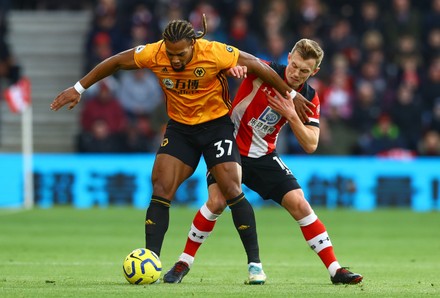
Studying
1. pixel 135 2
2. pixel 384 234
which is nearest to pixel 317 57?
pixel 384 234

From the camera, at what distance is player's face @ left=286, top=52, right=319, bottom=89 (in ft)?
30.2

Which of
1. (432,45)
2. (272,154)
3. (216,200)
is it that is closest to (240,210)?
(216,200)

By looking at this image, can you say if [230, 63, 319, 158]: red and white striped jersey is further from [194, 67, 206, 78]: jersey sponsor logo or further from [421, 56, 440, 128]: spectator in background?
[421, 56, 440, 128]: spectator in background

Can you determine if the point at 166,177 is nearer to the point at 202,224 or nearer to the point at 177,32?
the point at 202,224

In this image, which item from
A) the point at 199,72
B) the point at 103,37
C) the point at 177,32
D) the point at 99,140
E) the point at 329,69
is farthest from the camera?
the point at 103,37

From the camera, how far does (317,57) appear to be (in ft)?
30.2

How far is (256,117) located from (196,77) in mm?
779

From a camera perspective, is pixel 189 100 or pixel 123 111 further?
pixel 123 111

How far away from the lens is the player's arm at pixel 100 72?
9.20 meters

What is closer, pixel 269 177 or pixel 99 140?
pixel 269 177

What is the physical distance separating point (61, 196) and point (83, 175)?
60 cm

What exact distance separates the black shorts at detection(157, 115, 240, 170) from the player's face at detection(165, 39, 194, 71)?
60 centimetres

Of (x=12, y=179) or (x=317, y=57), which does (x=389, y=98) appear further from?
(x=317, y=57)

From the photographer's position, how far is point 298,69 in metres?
9.27
